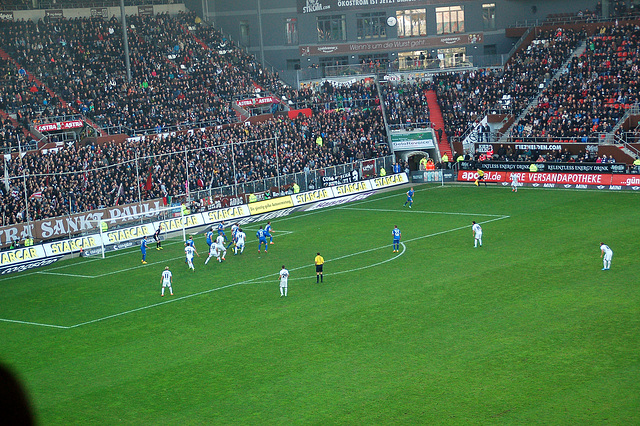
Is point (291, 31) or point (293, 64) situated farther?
point (293, 64)

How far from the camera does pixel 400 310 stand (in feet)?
88.6

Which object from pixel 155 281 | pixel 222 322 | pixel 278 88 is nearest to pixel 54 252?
pixel 155 281

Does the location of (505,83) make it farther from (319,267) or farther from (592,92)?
(319,267)

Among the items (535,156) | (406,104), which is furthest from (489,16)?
(535,156)

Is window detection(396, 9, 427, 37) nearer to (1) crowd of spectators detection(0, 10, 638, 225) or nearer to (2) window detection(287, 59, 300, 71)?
(1) crowd of spectators detection(0, 10, 638, 225)

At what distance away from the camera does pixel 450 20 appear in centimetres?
8050

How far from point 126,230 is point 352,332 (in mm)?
25079

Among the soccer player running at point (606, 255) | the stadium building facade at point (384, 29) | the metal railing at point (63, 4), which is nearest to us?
the soccer player running at point (606, 255)

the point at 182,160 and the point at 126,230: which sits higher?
the point at 182,160

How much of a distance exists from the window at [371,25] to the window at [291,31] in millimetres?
7059

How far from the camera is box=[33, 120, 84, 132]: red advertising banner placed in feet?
180

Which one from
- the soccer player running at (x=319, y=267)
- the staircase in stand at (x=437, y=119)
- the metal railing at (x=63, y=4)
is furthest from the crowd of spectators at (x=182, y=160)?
the metal railing at (x=63, y=4)

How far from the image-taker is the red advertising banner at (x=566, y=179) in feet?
171

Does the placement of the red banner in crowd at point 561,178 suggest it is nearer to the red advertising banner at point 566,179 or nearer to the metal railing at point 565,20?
the red advertising banner at point 566,179
